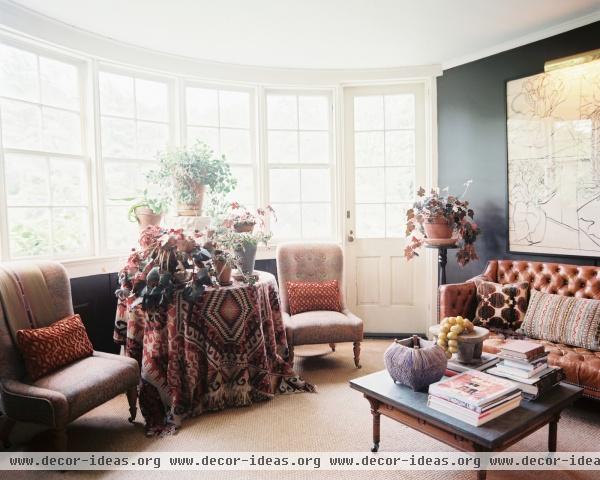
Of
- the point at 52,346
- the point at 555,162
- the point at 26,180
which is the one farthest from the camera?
the point at 555,162

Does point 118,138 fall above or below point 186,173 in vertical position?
above

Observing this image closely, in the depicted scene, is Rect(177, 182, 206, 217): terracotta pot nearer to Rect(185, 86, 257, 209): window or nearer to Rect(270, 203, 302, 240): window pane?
Rect(185, 86, 257, 209): window

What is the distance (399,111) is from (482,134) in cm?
91

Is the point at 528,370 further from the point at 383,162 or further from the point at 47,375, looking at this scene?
the point at 383,162

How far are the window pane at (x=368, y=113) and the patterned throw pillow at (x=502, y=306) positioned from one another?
2.09m

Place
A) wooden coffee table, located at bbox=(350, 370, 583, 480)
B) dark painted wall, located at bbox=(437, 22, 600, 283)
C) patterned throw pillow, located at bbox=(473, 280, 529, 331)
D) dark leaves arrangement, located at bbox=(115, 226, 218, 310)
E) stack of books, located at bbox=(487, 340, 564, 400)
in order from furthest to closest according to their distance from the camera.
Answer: dark painted wall, located at bbox=(437, 22, 600, 283)
patterned throw pillow, located at bbox=(473, 280, 529, 331)
dark leaves arrangement, located at bbox=(115, 226, 218, 310)
stack of books, located at bbox=(487, 340, 564, 400)
wooden coffee table, located at bbox=(350, 370, 583, 480)

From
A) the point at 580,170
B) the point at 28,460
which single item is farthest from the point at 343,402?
the point at 580,170

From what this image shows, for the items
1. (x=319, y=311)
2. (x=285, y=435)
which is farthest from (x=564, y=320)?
(x=285, y=435)

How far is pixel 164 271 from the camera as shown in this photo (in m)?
2.84

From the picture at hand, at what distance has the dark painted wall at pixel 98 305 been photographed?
3469 millimetres

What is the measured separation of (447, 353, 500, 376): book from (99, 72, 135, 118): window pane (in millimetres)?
3318

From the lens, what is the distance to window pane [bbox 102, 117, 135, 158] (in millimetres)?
3799

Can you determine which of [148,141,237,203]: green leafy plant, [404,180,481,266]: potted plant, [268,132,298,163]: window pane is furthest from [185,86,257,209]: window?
[404,180,481,266]: potted plant

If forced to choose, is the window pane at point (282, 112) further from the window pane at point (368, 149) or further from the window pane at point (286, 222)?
the window pane at point (286, 222)
